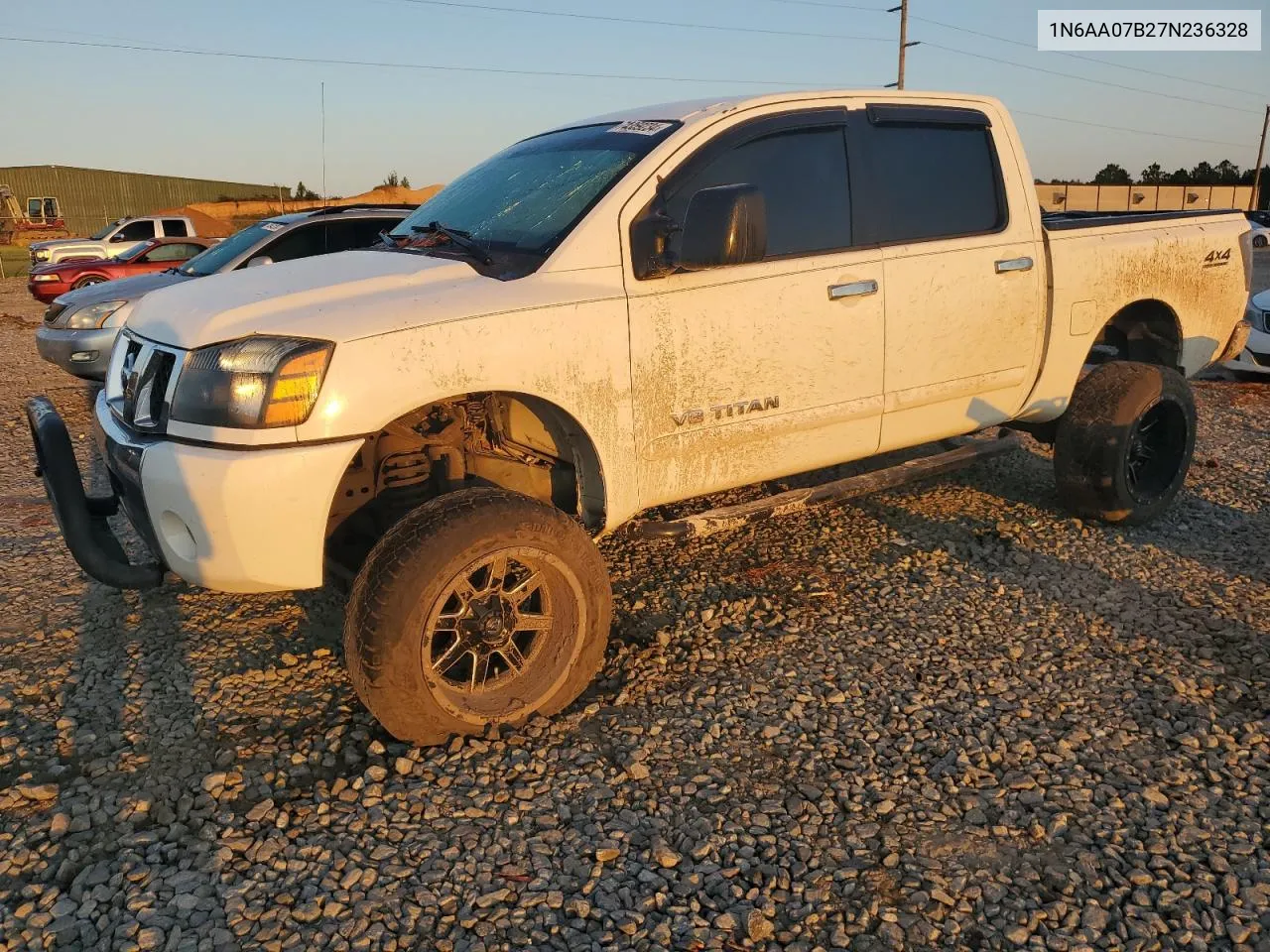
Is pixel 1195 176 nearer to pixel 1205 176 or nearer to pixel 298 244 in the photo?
pixel 1205 176

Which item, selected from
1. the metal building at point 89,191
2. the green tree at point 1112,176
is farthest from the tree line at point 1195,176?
the metal building at point 89,191

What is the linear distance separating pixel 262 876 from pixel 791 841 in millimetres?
1446

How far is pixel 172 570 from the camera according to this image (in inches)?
120

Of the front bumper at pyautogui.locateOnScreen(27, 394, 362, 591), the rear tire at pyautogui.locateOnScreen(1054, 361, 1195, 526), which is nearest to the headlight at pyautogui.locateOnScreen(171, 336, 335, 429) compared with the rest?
the front bumper at pyautogui.locateOnScreen(27, 394, 362, 591)

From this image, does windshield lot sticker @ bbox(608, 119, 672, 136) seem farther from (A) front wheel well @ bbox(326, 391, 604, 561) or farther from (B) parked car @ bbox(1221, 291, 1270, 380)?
(B) parked car @ bbox(1221, 291, 1270, 380)

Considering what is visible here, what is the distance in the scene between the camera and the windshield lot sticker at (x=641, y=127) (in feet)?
12.3

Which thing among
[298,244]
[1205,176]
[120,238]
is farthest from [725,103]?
[1205,176]

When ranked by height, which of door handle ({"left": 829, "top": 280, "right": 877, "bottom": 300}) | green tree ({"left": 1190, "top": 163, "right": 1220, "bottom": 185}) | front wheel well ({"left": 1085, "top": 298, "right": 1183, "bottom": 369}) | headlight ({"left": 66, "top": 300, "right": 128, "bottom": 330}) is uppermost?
green tree ({"left": 1190, "top": 163, "right": 1220, "bottom": 185})

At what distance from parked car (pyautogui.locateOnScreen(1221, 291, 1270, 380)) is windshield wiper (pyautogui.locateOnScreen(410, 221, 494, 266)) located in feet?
28.6

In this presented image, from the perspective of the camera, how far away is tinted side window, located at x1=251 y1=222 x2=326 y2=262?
27.5ft

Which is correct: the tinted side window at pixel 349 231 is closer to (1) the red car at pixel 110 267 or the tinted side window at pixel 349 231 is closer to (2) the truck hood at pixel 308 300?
(2) the truck hood at pixel 308 300

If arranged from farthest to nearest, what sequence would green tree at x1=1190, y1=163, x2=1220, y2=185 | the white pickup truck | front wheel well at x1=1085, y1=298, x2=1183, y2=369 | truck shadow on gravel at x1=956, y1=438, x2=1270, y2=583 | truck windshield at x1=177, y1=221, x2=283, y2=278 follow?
green tree at x1=1190, y1=163, x2=1220, y2=185, truck windshield at x1=177, y1=221, x2=283, y2=278, front wheel well at x1=1085, y1=298, x2=1183, y2=369, truck shadow on gravel at x1=956, y1=438, x2=1270, y2=583, the white pickup truck

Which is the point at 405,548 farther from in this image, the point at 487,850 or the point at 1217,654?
the point at 1217,654

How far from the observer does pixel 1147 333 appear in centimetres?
540
